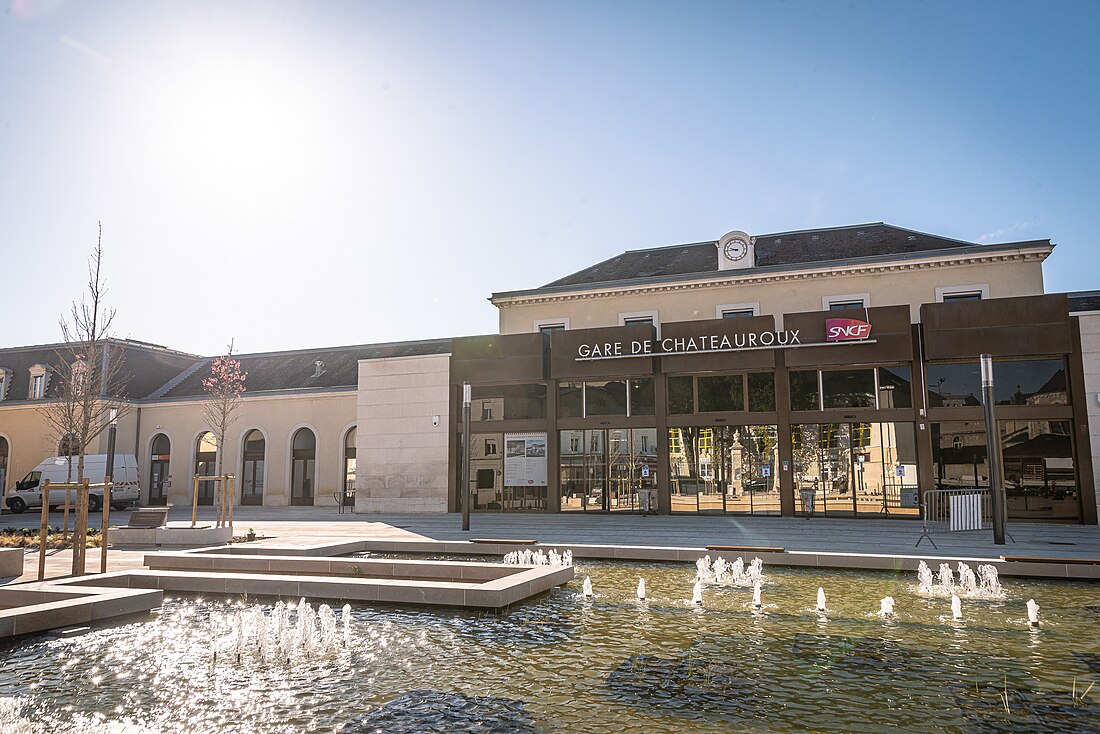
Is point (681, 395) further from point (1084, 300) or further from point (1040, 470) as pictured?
point (1084, 300)

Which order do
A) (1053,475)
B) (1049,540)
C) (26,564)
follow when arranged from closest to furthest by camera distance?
(26,564), (1049,540), (1053,475)

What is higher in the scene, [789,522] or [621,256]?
[621,256]

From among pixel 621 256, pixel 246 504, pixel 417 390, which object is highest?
pixel 621 256

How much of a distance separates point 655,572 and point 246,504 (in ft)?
99.2

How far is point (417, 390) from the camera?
30109 millimetres

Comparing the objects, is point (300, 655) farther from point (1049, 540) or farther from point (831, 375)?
point (831, 375)

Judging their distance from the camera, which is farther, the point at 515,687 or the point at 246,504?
the point at 246,504

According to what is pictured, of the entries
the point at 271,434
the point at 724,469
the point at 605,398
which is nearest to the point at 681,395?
the point at 605,398

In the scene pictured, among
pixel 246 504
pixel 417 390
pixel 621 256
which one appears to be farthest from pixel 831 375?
pixel 246 504

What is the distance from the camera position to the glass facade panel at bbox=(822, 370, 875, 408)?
2464cm

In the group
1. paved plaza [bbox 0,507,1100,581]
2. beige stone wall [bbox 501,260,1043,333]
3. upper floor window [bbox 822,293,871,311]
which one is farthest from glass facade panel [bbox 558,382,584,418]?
upper floor window [bbox 822,293,871,311]

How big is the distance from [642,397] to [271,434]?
2033 cm

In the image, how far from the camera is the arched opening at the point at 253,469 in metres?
38.0

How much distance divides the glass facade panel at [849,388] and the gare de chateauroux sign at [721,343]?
1.27m
